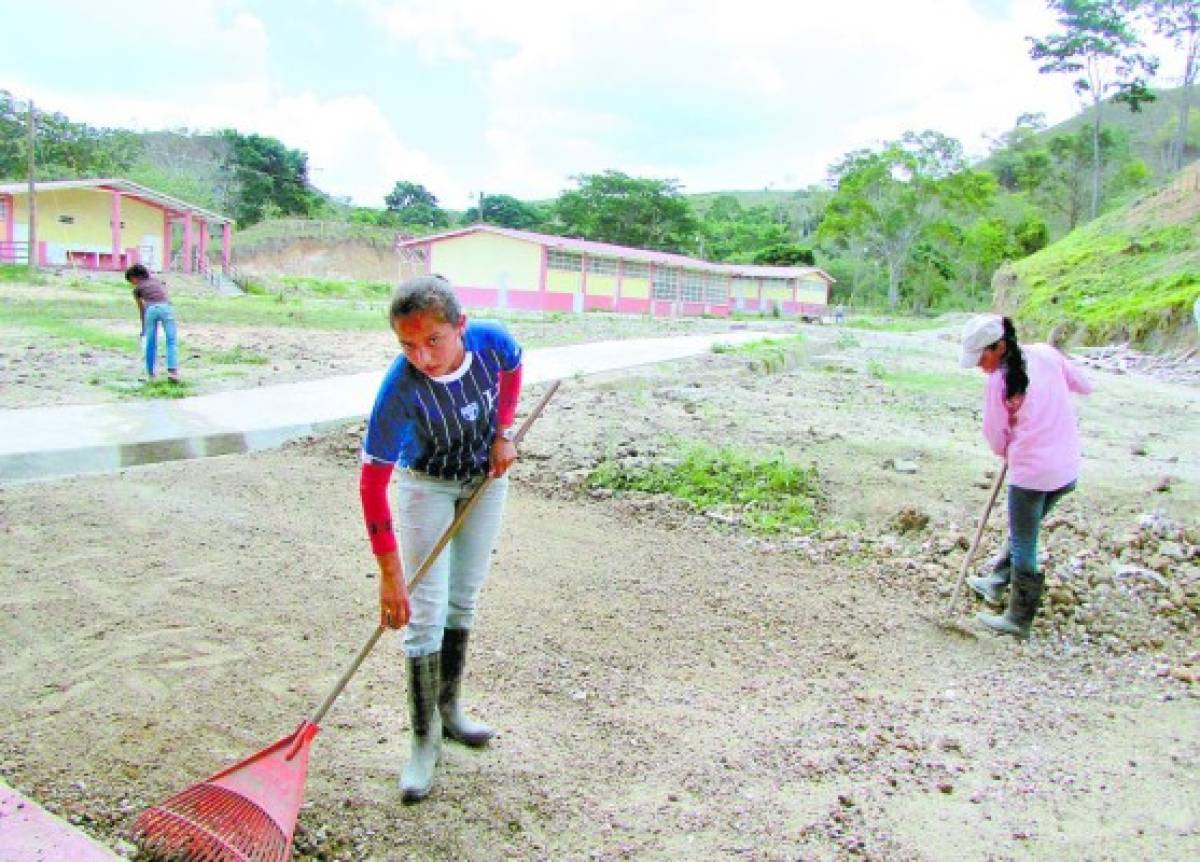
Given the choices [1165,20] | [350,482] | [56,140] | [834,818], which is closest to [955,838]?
[834,818]

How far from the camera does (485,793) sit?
265cm

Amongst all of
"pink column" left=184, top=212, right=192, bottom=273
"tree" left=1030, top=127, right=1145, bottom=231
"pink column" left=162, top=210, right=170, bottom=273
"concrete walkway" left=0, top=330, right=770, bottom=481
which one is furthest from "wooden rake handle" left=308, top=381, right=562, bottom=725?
"tree" left=1030, top=127, right=1145, bottom=231

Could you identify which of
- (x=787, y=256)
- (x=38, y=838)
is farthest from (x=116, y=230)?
(x=787, y=256)

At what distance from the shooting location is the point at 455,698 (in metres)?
2.90

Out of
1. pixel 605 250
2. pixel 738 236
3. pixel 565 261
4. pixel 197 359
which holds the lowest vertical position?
pixel 197 359

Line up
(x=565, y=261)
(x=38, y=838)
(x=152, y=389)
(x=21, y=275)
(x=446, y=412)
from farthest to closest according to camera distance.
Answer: (x=565, y=261), (x=21, y=275), (x=152, y=389), (x=446, y=412), (x=38, y=838)

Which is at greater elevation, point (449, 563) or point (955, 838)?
point (449, 563)

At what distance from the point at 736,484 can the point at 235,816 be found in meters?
4.20

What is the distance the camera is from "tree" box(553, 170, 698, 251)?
5309cm

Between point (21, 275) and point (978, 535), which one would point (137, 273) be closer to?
point (978, 535)

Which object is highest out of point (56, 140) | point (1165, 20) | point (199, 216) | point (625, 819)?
point (1165, 20)

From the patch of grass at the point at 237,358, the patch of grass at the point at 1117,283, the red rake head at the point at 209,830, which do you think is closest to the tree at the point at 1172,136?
the patch of grass at the point at 1117,283

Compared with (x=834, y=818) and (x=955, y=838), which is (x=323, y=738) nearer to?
(x=834, y=818)

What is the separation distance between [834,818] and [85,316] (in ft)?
58.1
